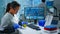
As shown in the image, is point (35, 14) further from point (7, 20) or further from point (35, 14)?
point (7, 20)

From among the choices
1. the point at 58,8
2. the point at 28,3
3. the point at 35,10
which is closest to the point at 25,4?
the point at 28,3

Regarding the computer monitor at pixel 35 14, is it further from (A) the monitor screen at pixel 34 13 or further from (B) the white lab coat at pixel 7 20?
(B) the white lab coat at pixel 7 20

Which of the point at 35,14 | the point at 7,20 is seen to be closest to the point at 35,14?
the point at 35,14

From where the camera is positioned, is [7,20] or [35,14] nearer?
[7,20]

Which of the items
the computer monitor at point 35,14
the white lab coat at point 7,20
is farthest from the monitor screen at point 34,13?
the white lab coat at point 7,20

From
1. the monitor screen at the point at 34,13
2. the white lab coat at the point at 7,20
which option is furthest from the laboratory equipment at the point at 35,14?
the white lab coat at the point at 7,20

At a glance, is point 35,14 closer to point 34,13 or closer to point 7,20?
point 34,13

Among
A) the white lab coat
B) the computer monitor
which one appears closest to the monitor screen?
the computer monitor

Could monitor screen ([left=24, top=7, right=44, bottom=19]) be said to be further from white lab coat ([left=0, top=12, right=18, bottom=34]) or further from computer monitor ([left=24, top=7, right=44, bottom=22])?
white lab coat ([left=0, top=12, right=18, bottom=34])

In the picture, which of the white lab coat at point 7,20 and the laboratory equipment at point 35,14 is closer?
the white lab coat at point 7,20

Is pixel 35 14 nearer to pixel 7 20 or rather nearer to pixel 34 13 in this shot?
pixel 34 13

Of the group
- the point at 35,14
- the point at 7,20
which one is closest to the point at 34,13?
the point at 35,14

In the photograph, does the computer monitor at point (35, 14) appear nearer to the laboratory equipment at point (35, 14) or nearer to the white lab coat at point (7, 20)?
the laboratory equipment at point (35, 14)

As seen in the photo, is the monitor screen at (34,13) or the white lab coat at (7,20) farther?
the monitor screen at (34,13)
